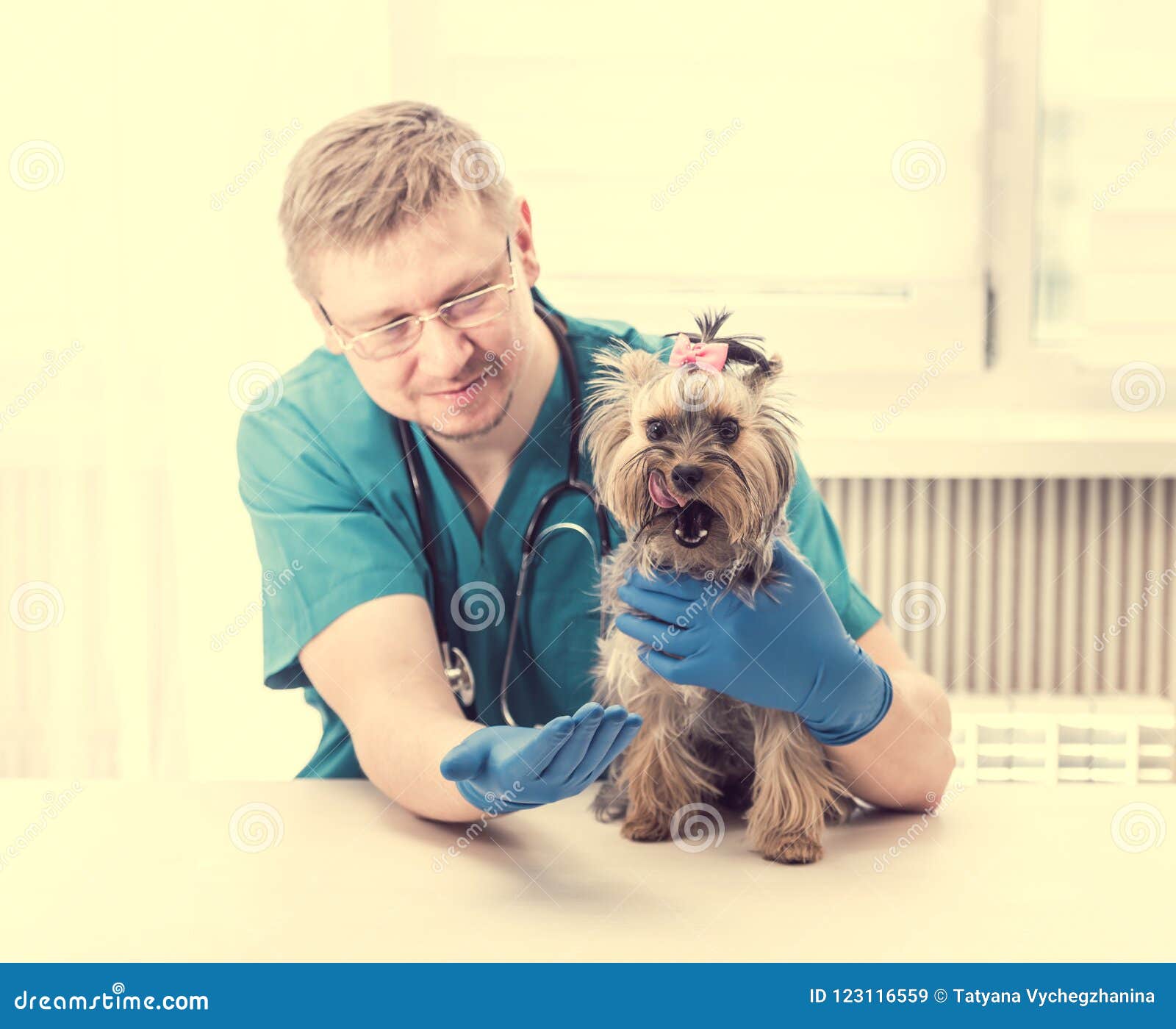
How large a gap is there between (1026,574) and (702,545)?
5.88ft

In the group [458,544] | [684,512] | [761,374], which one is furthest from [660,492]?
[458,544]

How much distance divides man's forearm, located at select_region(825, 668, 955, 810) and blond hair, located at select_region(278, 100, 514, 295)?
2.38ft

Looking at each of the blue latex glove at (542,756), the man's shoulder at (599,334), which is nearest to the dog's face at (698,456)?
the blue latex glove at (542,756)

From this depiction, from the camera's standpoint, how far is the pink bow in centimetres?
101

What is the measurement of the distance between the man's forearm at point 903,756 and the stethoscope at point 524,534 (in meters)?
0.39

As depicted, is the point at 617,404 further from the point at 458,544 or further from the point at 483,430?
the point at 458,544

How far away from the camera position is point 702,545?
1.06 m

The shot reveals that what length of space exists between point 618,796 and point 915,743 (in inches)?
13.2

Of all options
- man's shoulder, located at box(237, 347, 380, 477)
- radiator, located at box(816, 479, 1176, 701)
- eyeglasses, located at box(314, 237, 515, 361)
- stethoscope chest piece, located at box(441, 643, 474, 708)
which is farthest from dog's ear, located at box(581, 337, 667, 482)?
radiator, located at box(816, 479, 1176, 701)

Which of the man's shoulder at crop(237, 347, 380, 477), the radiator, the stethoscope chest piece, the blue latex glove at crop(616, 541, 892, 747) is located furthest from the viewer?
the radiator

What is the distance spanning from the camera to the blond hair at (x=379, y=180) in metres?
1.25

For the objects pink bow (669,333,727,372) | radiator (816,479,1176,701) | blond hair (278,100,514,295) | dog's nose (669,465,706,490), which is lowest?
radiator (816,479,1176,701)

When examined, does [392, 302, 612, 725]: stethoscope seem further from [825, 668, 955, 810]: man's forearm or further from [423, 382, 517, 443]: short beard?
[825, 668, 955, 810]: man's forearm

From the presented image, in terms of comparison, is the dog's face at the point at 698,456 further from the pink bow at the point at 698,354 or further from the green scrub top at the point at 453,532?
the green scrub top at the point at 453,532
